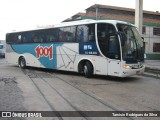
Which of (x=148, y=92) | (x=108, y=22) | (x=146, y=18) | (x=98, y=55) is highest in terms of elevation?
(x=146, y=18)

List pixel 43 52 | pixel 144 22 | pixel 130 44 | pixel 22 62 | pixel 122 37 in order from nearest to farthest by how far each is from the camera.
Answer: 1. pixel 122 37
2. pixel 130 44
3. pixel 43 52
4. pixel 22 62
5. pixel 144 22

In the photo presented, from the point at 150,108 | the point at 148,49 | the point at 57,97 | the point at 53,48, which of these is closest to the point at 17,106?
the point at 57,97

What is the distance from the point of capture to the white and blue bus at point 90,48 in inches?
507

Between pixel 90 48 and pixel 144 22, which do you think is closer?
pixel 90 48

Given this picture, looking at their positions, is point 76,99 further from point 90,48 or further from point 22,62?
point 22,62

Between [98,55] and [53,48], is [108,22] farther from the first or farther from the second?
[53,48]

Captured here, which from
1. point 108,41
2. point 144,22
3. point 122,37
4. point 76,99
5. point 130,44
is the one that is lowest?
point 76,99

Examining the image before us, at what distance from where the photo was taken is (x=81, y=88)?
422 inches

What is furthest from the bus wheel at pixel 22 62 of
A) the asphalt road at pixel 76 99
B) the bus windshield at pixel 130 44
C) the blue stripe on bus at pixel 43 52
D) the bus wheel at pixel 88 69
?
the bus windshield at pixel 130 44

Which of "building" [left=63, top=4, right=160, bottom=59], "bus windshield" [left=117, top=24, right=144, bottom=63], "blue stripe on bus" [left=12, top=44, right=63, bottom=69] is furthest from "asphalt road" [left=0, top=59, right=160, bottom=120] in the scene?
"building" [left=63, top=4, right=160, bottom=59]

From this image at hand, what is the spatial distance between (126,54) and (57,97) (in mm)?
5187

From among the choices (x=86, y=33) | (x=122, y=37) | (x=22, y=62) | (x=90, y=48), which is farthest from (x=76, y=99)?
(x=22, y=62)

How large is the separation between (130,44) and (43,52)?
21.1ft

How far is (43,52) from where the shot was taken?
685 inches
